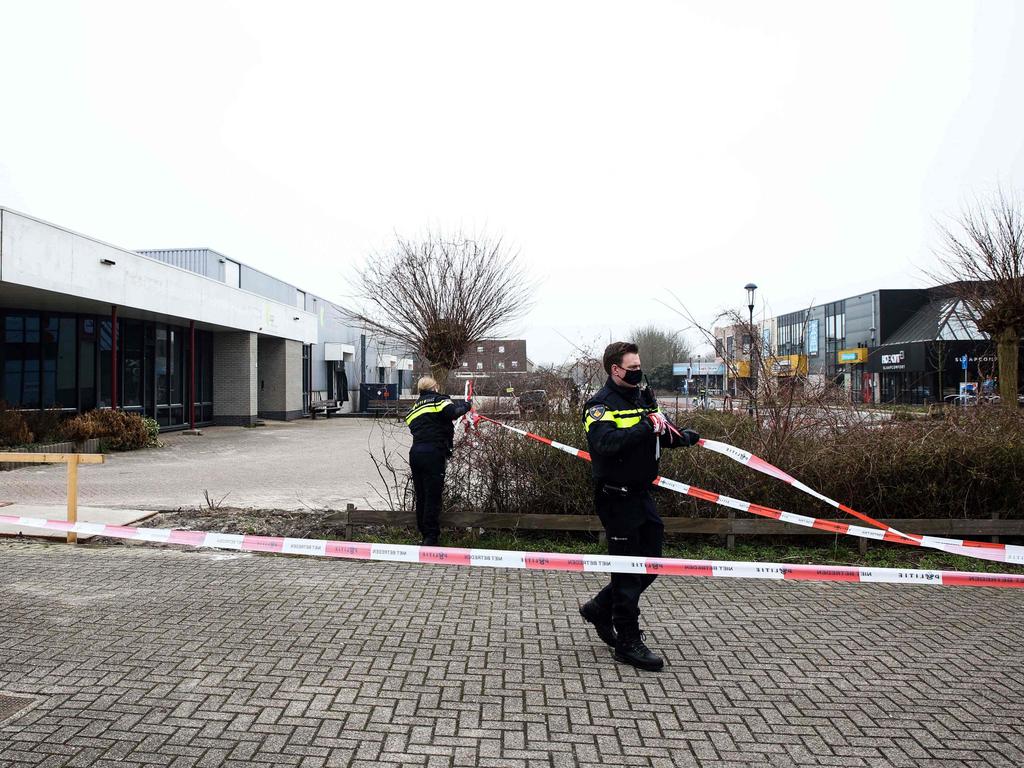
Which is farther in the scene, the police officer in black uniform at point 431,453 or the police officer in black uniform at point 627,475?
the police officer in black uniform at point 431,453

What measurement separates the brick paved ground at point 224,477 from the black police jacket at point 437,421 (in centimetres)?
187

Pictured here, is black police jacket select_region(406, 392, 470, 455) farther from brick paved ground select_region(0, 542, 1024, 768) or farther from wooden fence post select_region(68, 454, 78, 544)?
wooden fence post select_region(68, 454, 78, 544)

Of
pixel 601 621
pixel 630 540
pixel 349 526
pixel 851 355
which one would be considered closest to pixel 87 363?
pixel 349 526

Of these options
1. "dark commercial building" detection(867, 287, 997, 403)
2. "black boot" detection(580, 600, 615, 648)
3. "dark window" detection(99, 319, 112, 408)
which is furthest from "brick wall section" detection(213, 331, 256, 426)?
"black boot" detection(580, 600, 615, 648)

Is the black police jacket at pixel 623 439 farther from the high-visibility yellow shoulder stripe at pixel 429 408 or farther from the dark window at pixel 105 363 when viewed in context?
the dark window at pixel 105 363

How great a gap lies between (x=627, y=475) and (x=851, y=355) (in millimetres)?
49826

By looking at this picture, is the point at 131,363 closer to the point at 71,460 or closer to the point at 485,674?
the point at 71,460

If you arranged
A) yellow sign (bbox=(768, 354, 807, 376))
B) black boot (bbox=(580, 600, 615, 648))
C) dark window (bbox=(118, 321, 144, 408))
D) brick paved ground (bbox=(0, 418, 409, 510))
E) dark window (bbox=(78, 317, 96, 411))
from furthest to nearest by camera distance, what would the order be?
dark window (bbox=(118, 321, 144, 408)), dark window (bbox=(78, 317, 96, 411)), brick paved ground (bbox=(0, 418, 409, 510)), yellow sign (bbox=(768, 354, 807, 376)), black boot (bbox=(580, 600, 615, 648))

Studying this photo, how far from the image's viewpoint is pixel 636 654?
13.9ft

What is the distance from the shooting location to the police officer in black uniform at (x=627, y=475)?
413 cm

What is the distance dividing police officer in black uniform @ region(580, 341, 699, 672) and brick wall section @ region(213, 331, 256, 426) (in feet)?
85.2

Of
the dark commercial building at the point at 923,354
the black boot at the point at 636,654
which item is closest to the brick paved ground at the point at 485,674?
the black boot at the point at 636,654

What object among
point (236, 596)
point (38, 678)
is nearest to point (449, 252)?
point (236, 596)

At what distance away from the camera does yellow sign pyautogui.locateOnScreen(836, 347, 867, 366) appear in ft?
152
